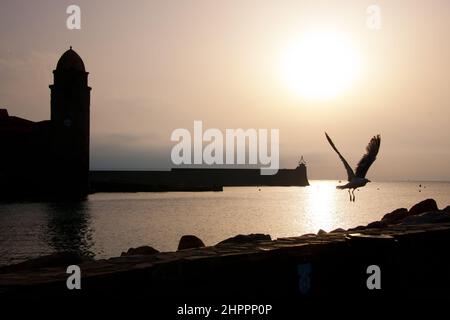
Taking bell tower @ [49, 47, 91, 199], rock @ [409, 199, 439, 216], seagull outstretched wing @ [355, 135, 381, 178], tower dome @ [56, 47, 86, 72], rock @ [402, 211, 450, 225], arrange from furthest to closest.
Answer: tower dome @ [56, 47, 86, 72] → bell tower @ [49, 47, 91, 199] → rock @ [409, 199, 439, 216] → rock @ [402, 211, 450, 225] → seagull outstretched wing @ [355, 135, 381, 178]

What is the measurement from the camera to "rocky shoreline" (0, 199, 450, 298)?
473 centimetres

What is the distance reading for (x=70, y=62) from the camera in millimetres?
87875

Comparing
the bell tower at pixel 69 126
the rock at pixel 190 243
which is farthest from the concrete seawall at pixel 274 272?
the bell tower at pixel 69 126

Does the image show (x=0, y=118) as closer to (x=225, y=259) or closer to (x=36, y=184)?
(x=36, y=184)

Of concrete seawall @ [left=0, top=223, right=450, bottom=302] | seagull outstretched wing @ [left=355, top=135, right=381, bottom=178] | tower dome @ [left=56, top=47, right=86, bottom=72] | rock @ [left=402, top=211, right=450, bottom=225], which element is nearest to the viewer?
concrete seawall @ [left=0, top=223, right=450, bottom=302]

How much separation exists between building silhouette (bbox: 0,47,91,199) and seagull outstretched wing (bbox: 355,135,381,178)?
81.2 metres

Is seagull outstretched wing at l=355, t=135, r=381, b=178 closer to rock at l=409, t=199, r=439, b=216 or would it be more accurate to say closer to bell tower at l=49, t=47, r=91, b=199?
rock at l=409, t=199, r=439, b=216

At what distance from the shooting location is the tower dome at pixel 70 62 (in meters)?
87.6

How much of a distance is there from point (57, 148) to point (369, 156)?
8280cm

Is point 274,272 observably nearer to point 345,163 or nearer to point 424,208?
point 345,163

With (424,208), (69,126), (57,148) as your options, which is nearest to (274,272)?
(424,208)

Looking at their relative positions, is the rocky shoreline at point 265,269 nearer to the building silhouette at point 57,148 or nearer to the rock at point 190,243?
the rock at point 190,243

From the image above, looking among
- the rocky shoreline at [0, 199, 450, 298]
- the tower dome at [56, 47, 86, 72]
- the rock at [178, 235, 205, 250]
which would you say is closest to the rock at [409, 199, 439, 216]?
the rock at [178, 235, 205, 250]

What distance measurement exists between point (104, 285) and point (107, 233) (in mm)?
39441
